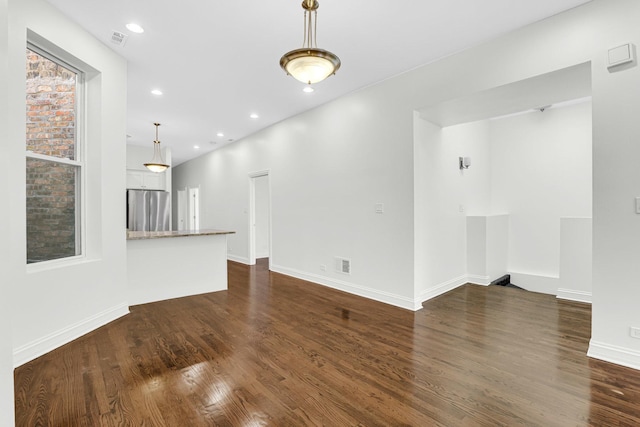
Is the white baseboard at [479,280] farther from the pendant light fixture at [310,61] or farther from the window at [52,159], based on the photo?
the window at [52,159]

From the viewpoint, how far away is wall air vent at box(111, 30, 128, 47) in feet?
10.1

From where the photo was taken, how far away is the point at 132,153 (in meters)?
7.90

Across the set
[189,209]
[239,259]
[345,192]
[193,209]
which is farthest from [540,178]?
[189,209]

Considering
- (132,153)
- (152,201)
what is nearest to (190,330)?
(152,201)

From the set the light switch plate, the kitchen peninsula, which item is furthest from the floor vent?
the kitchen peninsula

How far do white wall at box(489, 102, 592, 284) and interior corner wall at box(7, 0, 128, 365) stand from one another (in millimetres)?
6017

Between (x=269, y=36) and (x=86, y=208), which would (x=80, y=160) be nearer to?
(x=86, y=208)

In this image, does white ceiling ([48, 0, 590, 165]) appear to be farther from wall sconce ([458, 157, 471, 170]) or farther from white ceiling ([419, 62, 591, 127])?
wall sconce ([458, 157, 471, 170])

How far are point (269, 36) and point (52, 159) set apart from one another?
2415 mm

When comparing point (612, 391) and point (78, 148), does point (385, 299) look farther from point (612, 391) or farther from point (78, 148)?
point (78, 148)

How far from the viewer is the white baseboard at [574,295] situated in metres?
3.93

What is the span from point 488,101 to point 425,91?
0.69 meters

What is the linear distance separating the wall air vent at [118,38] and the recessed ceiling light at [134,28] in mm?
158

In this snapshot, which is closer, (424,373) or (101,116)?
(424,373)
